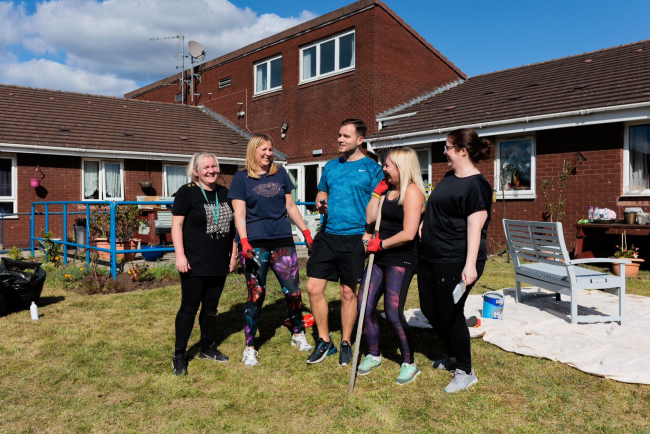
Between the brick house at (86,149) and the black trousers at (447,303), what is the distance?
1259 cm

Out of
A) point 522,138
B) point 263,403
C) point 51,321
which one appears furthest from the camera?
point 522,138

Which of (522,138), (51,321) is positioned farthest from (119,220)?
(522,138)

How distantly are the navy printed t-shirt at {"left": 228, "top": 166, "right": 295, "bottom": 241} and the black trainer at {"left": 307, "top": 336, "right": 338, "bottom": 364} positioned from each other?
3.25ft

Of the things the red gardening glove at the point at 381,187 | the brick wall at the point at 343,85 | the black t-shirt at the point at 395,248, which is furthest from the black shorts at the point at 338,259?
the brick wall at the point at 343,85

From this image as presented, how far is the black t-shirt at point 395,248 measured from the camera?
3857 mm

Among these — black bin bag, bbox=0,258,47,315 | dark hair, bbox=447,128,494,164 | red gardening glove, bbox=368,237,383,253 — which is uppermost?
dark hair, bbox=447,128,494,164

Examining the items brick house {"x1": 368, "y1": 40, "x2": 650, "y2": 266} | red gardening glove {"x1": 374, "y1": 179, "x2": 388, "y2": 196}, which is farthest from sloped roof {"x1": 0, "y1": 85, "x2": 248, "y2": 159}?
red gardening glove {"x1": 374, "y1": 179, "x2": 388, "y2": 196}

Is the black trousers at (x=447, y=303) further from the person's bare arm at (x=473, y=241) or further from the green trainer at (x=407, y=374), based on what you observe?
the green trainer at (x=407, y=374)

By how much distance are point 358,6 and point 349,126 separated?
12.1m

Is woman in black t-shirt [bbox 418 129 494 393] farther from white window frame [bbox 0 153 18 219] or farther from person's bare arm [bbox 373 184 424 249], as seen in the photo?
white window frame [bbox 0 153 18 219]

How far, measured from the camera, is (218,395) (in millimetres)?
3686

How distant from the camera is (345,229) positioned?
4207mm

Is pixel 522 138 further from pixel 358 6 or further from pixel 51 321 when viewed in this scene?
pixel 51 321

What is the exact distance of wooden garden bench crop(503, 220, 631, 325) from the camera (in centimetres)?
541
